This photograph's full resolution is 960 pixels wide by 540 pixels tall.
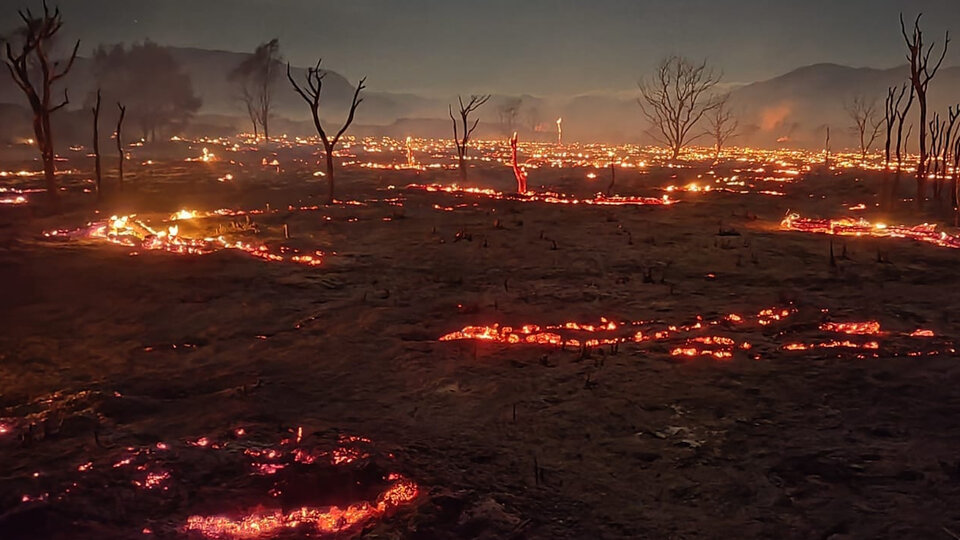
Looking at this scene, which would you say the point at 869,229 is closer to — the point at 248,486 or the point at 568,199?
the point at 568,199

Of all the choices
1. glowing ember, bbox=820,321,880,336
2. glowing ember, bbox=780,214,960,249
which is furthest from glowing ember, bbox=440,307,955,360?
glowing ember, bbox=780,214,960,249

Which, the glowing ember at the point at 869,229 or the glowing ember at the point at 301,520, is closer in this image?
the glowing ember at the point at 301,520

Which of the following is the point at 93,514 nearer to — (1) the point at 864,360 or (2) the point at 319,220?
(1) the point at 864,360

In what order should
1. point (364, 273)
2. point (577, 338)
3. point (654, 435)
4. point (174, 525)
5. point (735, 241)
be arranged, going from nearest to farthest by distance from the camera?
point (174, 525) < point (654, 435) < point (577, 338) < point (364, 273) < point (735, 241)

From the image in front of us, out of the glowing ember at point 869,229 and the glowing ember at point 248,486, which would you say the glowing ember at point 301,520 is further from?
the glowing ember at point 869,229

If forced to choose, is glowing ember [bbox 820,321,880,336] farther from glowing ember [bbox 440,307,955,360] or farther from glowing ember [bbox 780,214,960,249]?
glowing ember [bbox 780,214,960,249]

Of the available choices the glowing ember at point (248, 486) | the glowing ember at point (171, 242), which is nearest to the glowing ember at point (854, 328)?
the glowing ember at point (248, 486)

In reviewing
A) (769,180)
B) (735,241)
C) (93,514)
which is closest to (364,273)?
(93,514)

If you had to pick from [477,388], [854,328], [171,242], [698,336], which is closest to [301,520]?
[477,388]
